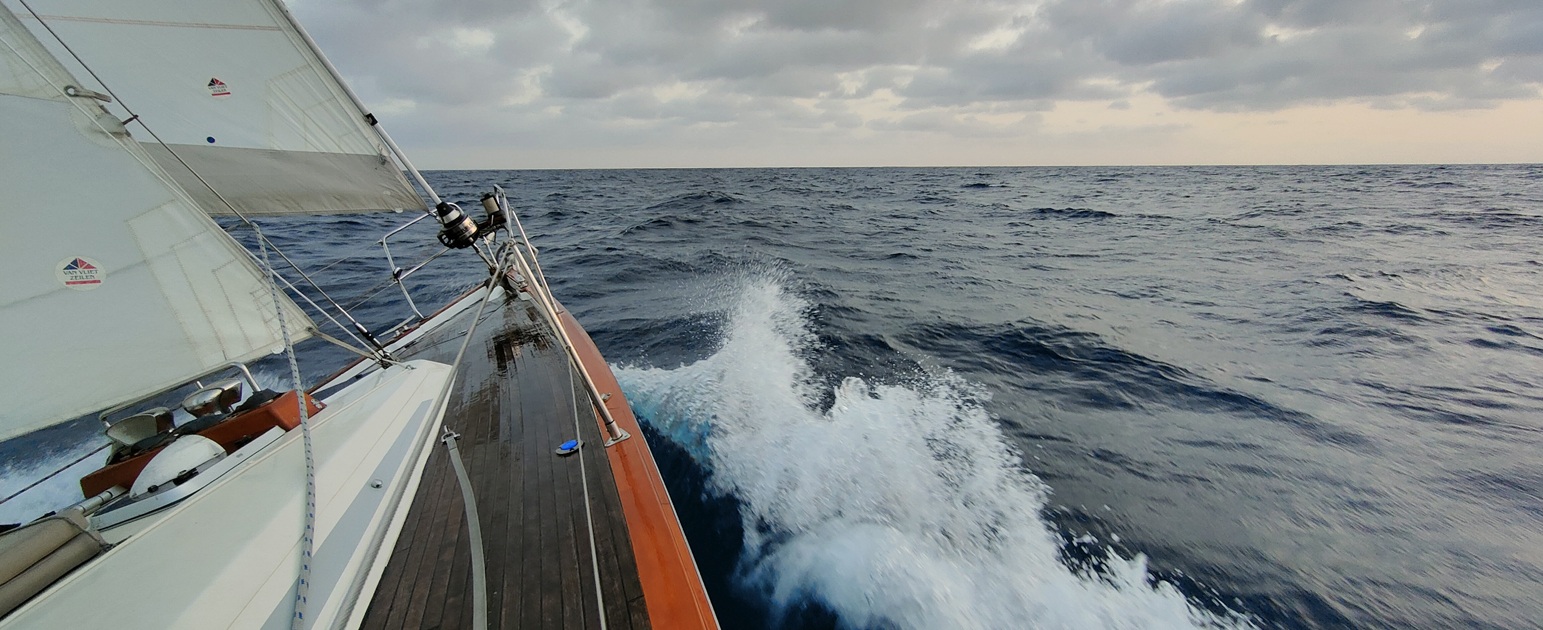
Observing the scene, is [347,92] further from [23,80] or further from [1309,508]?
[1309,508]

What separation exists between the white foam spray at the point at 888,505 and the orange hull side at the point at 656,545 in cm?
98

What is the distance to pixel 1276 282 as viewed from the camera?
1025 cm

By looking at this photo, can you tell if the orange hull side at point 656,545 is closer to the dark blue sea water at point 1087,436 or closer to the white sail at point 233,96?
the dark blue sea water at point 1087,436

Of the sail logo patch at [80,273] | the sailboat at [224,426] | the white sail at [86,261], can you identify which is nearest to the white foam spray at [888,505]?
the sailboat at [224,426]

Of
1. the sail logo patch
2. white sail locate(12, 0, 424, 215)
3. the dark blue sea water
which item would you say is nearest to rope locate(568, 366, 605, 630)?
the dark blue sea water

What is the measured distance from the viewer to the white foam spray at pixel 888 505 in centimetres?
295

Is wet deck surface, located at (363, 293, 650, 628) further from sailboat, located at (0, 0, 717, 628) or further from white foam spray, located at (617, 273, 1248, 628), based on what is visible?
white foam spray, located at (617, 273, 1248, 628)

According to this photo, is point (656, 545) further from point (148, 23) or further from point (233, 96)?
point (148, 23)

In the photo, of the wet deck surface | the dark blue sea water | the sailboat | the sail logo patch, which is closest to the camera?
the sailboat

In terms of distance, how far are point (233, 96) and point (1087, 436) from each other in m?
7.47

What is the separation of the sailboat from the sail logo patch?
0.01 meters

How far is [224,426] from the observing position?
282 cm

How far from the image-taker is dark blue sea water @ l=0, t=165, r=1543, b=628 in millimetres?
3127

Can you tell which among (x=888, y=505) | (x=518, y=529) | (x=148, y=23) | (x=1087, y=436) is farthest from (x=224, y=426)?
(x=1087, y=436)
